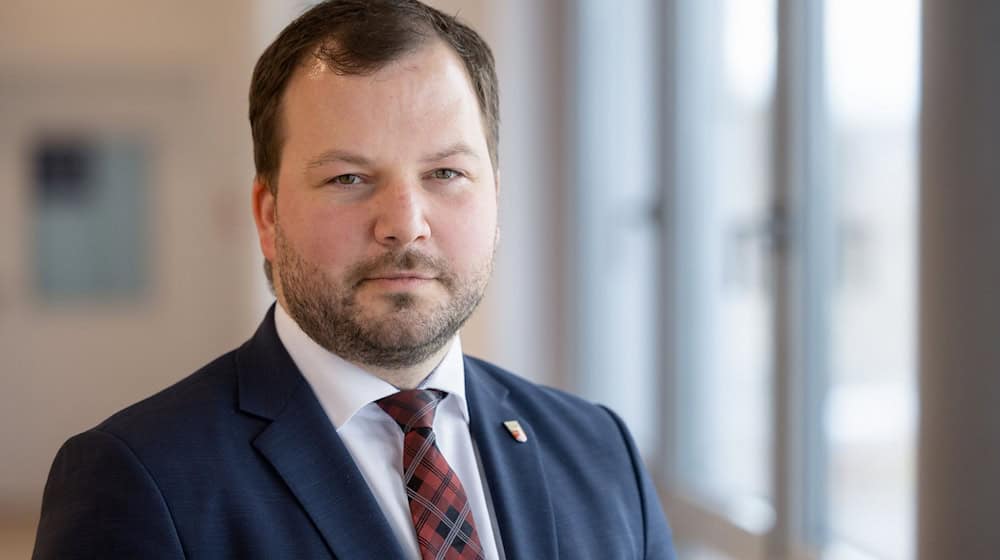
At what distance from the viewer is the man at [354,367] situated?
1240 mm

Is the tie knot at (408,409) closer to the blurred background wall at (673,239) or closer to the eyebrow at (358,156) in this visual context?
the eyebrow at (358,156)

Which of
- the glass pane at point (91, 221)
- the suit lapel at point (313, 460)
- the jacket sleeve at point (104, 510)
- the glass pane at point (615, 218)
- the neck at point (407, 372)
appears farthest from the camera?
the glass pane at point (91, 221)

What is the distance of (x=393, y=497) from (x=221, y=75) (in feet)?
17.3

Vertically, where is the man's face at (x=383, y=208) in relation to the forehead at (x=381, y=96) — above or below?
below

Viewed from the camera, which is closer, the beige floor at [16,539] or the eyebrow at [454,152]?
the eyebrow at [454,152]

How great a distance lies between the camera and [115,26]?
20.7 feet

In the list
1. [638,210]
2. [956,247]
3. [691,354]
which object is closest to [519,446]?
[956,247]

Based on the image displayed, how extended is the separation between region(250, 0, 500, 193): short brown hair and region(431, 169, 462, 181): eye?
0.38 feet

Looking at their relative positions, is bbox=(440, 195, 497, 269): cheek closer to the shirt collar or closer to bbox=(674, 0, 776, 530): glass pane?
the shirt collar

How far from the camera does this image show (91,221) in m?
6.53

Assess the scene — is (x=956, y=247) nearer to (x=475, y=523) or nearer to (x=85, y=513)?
(x=475, y=523)

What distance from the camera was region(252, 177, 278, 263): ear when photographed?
4.71 feet

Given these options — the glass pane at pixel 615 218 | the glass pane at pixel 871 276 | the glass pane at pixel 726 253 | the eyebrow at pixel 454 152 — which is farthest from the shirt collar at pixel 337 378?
the glass pane at pixel 615 218

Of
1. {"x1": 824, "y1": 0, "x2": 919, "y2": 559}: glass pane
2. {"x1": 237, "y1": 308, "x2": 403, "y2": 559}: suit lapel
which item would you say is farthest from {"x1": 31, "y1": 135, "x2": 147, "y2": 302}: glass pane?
{"x1": 237, "y1": 308, "x2": 403, "y2": 559}: suit lapel
